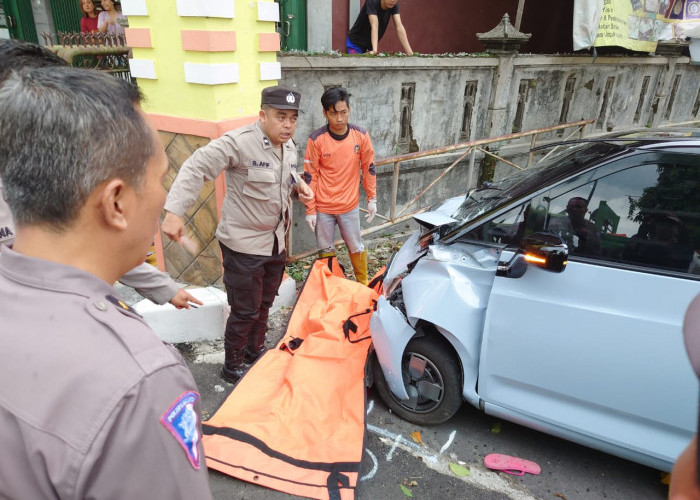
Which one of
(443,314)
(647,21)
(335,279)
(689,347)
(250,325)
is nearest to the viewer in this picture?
(689,347)

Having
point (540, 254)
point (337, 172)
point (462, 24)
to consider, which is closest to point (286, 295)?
point (337, 172)

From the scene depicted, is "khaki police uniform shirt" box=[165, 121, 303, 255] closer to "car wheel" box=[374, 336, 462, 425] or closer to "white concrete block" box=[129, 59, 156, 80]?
"car wheel" box=[374, 336, 462, 425]

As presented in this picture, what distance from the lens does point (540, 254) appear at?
225cm

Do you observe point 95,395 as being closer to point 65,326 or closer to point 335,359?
point 65,326

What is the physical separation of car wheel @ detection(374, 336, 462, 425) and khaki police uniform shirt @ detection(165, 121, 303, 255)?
3.96 ft

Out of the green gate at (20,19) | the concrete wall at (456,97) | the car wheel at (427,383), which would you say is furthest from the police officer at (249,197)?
the green gate at (20,19)

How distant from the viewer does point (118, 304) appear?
91 centimetres

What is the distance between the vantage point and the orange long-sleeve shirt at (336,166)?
416 cm

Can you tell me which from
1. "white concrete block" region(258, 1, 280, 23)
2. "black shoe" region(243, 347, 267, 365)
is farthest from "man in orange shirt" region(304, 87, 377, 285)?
"black shoe" region(243, 347, 267, 365)

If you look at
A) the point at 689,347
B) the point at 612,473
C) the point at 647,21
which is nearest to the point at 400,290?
the point at 612,473

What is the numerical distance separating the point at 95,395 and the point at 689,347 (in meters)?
1.16

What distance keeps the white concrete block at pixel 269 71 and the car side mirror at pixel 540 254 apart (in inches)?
104

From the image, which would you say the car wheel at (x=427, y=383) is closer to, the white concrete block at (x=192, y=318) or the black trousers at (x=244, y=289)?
the black trousers at (x=244, y=289)

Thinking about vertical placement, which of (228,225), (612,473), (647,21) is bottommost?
(612,473)
